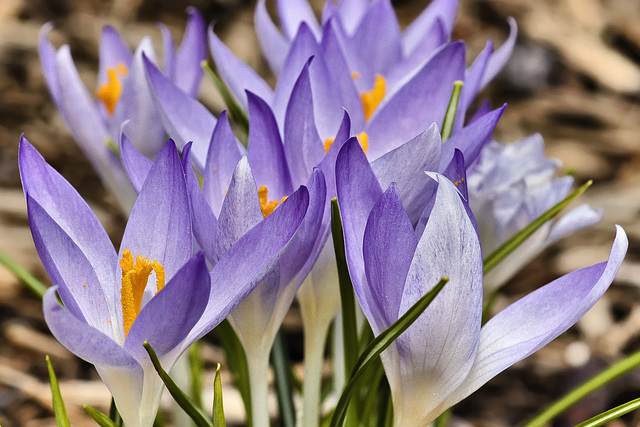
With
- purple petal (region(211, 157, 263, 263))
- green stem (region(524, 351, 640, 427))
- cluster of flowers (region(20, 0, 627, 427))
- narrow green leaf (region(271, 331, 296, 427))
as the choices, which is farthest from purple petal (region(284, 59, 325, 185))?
green stem (region(524, 351, 640, 427))

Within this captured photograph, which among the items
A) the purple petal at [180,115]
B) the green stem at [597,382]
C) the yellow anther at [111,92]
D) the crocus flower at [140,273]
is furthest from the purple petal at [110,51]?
the green stem at [597,382]

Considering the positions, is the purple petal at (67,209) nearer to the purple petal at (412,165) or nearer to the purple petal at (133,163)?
the purple petal at (133,163)

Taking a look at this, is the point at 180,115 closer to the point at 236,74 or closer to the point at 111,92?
the point at 236,74

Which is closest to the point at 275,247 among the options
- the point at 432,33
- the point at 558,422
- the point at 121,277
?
the point at 121,277

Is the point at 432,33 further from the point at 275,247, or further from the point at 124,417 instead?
the point at 124,417

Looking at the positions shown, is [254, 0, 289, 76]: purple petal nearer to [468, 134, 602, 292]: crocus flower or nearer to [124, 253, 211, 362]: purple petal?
[468, 134, 602, 292]: crocus flower

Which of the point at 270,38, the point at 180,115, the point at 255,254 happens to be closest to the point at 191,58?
the point at 270,38
